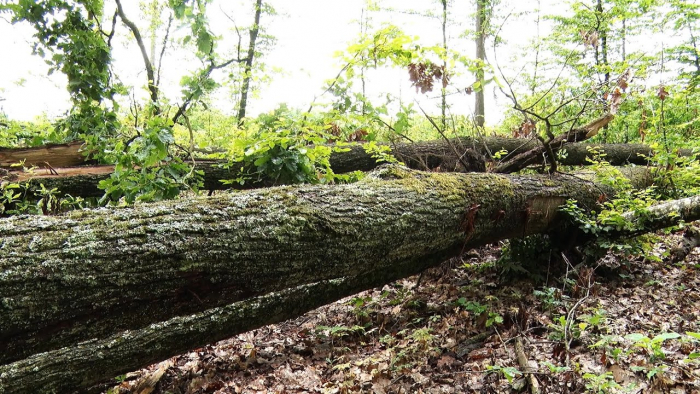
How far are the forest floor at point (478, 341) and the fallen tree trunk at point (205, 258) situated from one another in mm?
493

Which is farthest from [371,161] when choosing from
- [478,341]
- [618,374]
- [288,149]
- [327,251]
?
[618,374]

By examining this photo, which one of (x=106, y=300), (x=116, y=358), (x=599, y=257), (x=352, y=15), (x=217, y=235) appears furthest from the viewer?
(x=352, y=15)

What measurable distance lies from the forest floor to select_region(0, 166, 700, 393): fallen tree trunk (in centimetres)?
49

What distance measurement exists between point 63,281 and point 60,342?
0.27m

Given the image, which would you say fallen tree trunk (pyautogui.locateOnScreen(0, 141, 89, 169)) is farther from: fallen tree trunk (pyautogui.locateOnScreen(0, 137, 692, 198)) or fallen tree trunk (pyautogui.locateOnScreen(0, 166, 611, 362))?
fallen tree trunk (pyautogui.locateOnScreen(0, 166, 611, 362))

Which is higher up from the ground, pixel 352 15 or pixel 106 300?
pixel 352 15

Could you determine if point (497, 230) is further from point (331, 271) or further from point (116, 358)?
point (116, 358)

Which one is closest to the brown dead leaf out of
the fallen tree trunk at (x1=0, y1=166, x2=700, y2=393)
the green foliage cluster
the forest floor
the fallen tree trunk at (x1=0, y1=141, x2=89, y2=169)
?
the forest floor

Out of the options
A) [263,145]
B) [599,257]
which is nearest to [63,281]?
[263,145]

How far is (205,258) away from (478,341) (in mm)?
2472

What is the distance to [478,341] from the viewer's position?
128 inches

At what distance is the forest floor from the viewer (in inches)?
99.4

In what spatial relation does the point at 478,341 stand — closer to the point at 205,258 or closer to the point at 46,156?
the point at 205,258

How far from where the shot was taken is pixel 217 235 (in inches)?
74.9
